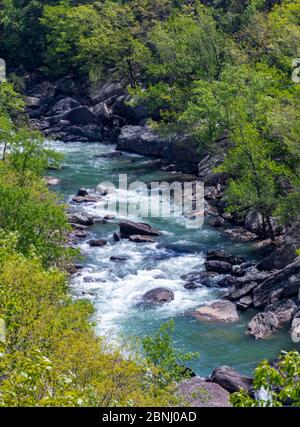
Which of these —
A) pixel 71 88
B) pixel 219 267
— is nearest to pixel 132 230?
pixel 219 267

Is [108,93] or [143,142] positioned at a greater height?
[108,93]

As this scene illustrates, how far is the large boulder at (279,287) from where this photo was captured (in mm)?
35469

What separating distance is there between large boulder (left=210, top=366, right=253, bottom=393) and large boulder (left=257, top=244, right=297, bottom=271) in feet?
37.9

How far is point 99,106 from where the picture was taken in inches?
2970

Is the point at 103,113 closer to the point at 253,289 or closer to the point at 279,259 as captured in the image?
the point at 279,259

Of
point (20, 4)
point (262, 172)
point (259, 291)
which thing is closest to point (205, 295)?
point (259, 291)

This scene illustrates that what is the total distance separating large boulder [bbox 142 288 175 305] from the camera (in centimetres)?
3628

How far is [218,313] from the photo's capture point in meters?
34.7

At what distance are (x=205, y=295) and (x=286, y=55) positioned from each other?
29831 millimetres

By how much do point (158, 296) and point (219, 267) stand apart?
515cm

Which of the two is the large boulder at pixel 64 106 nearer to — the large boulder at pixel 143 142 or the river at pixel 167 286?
the large boulder at pixel 143 142

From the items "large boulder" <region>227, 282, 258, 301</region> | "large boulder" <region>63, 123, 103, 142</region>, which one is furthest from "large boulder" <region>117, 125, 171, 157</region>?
"large boulder" <region>227, 282, 258, 301</region>

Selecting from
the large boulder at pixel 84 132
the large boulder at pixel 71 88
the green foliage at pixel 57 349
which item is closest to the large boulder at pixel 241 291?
the green foliage at pixel 57 349
